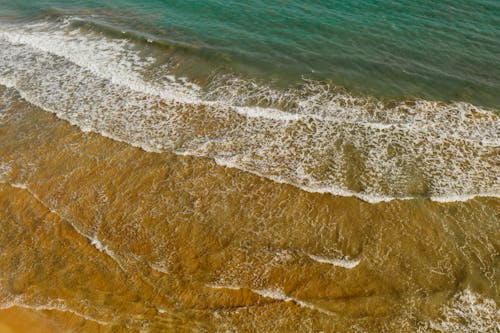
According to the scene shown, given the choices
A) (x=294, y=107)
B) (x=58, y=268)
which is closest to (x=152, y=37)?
(x=294, y=107)

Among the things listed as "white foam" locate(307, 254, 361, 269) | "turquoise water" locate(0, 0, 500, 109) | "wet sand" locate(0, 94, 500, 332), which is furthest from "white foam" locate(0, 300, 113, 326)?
"turquoise water" locate(0, 0, 500, 109)

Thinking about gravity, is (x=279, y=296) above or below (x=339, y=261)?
below

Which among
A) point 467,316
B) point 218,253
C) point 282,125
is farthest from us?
point 282,125

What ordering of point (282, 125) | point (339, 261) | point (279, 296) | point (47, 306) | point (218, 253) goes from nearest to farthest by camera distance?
point (47, 306) < point (279, 296) < point (339, 261) < point (218, 253) < point (282, 125)

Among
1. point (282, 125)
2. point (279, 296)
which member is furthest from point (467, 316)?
point (282, 125)

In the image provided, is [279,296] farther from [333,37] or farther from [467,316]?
[333,37]
